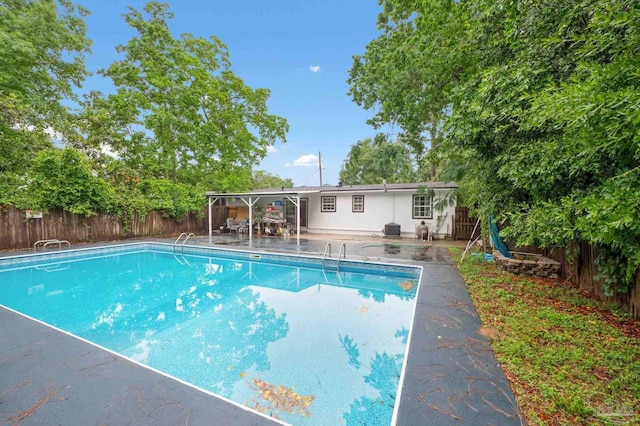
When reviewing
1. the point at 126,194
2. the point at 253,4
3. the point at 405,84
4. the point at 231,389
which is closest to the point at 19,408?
the point at 231,389

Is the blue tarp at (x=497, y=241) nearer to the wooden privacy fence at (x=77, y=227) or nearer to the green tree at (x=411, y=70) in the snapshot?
the green tree at (x=411, y=70)

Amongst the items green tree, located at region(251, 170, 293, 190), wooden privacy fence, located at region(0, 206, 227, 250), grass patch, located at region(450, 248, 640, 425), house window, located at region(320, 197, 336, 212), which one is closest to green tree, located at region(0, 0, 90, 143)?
wooden privacy fence, located at region(0, 206, 227, 250)

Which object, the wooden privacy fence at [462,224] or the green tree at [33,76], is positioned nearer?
the green tree at [33,76]

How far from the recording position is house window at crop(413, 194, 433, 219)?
13.6m

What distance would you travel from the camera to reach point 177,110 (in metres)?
16.4

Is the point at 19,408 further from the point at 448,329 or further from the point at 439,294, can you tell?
the point at 439,294

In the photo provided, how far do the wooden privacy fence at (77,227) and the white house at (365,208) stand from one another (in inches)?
115

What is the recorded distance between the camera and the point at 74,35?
1466cm

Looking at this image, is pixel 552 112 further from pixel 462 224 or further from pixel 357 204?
pixel 357 204

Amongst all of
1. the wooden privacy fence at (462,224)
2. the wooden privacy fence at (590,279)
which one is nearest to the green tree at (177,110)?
the wooden privacy fence at (462,224)

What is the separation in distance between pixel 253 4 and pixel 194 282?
12.8 meters

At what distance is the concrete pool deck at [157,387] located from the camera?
2070 mm

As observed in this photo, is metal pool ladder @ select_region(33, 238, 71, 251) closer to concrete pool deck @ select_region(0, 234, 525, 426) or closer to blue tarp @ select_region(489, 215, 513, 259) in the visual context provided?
concrete pool deck @ select_region(0, 234, 525, 426)

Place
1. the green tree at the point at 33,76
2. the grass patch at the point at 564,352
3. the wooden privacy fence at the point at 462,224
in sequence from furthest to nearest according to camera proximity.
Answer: the wooden privacy fence at the point at 462,224
the green tree at the point at 33,76
the grass patch at the point at 564,352
